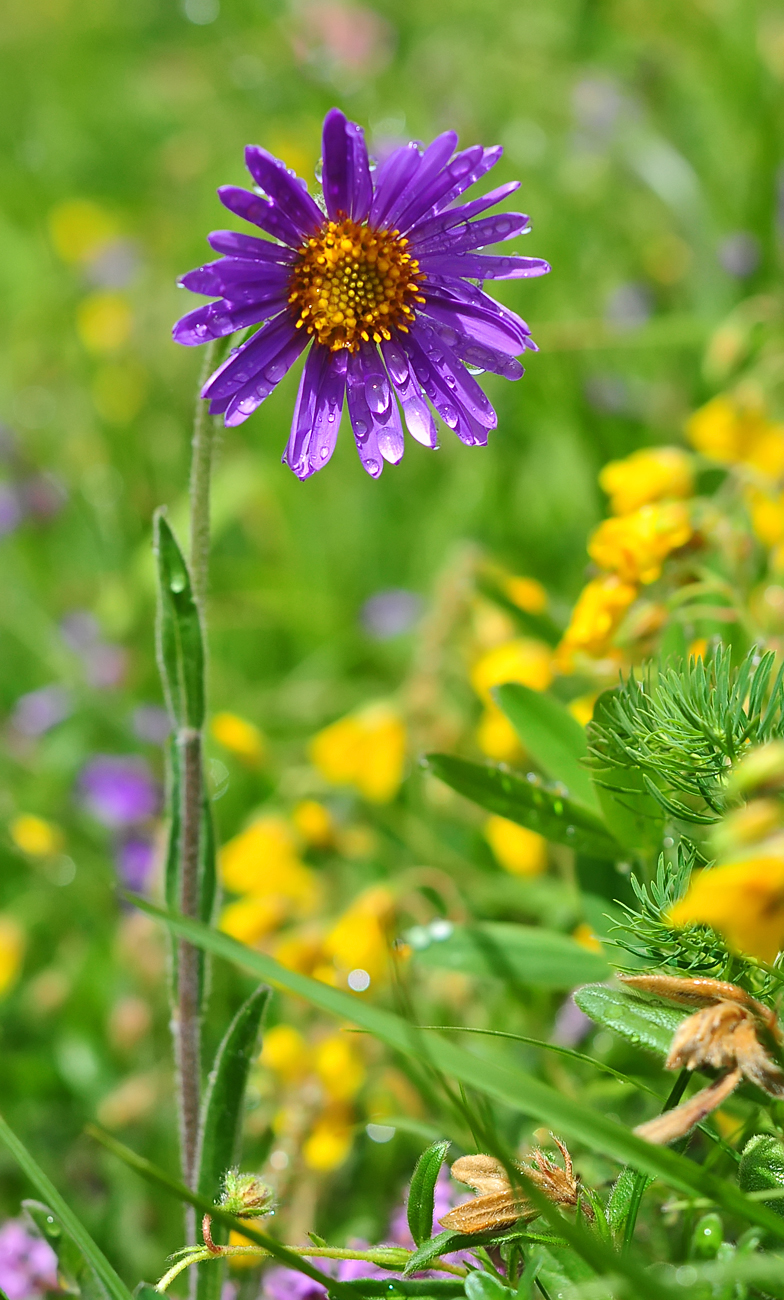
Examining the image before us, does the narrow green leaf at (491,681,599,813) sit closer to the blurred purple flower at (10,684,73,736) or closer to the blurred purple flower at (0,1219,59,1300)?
the blurred purple flower at (0,1219,59,1300)

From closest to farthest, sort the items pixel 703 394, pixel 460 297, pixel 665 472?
pixel 460 297, pixel 665 472, pixel 703 394

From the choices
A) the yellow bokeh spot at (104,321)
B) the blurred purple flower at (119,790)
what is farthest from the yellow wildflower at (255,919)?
the yellow bokeh spot at (104,321)

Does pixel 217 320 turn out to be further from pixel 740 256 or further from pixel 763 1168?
pixel 740 256

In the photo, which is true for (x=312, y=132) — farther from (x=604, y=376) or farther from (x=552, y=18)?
(x=604, y=376)

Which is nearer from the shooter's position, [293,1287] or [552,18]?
[293,1287]

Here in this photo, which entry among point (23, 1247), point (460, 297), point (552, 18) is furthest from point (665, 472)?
point (552, 18)

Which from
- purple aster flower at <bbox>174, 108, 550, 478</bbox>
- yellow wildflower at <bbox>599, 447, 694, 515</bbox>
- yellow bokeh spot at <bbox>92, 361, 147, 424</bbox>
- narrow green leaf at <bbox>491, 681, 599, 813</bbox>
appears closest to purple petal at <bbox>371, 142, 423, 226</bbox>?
purple aster flower at <bbox>174, 108, 550, 478</bbox>

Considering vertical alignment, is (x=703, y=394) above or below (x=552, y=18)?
below
